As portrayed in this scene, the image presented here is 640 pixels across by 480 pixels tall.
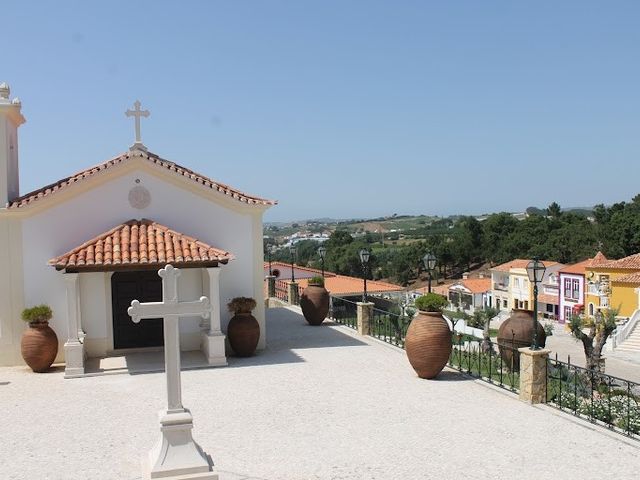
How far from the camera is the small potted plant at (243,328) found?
1525cm

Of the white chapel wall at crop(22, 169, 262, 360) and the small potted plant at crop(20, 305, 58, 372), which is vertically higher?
the white chapel wall at crop(22, 169, 262, 360)

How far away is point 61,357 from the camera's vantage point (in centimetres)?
1494

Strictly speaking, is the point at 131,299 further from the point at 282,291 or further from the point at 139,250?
the point at 282,291

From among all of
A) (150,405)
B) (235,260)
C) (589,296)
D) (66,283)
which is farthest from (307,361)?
(589,296)

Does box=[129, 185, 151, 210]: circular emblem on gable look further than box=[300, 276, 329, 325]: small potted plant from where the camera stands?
No

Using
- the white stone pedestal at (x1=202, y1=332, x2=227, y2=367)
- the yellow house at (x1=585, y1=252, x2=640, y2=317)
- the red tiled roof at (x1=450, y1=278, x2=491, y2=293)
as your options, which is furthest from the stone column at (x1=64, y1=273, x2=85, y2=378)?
the red tiled roof at (x1=450, y1=278, x2=491, y2=293)

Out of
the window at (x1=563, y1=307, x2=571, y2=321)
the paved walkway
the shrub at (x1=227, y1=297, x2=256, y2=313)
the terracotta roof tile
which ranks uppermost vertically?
the shrub at (x1=227, y1=297, x2=256, y2=313)

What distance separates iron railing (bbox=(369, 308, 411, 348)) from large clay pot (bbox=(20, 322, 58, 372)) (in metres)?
8.38

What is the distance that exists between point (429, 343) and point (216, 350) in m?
5.14

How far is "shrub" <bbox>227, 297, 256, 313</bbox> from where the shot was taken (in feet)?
50.9

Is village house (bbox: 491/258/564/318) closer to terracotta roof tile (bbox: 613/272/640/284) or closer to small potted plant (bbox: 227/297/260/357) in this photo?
terracotta roof tile (bbox: 613/272/640/284)

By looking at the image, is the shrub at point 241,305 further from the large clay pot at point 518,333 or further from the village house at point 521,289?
the village house at point 521,289

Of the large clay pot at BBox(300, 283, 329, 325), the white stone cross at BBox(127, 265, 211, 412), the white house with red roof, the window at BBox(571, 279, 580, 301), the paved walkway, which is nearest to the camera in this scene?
the white stone cross at BBox(127, 265, 211, 412)

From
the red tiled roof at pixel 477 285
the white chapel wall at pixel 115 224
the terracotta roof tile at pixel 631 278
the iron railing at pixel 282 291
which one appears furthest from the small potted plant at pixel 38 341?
the red tiled roof at pixel 477 285
